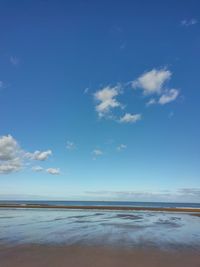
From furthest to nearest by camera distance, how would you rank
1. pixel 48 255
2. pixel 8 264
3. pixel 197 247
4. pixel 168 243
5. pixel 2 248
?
pixel 168 243 < pixel 197 247 < pixel 2 248 < pixel 48 255 < pixel 8 264

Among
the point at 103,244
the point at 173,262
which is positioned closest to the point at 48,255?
the point at 103,244

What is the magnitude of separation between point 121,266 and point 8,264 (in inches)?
161

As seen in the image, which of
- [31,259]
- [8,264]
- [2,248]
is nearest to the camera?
[8,264]

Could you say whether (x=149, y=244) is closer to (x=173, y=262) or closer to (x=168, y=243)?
(x=168, y=243)

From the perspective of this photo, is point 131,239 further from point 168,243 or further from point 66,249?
point 66,249

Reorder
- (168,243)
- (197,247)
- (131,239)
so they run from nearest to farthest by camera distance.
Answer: (197,247), (168,243), (131,239)

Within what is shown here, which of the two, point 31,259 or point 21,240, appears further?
point 21,240

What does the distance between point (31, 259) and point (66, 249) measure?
96.4 inches

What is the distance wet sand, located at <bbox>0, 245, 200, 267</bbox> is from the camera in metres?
9.59

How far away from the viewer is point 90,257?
10.7m

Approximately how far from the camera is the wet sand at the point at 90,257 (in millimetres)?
9586

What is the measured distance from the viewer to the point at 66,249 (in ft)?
39.8

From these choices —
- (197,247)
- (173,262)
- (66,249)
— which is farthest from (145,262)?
(197,247)

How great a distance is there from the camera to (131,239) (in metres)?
15.4
